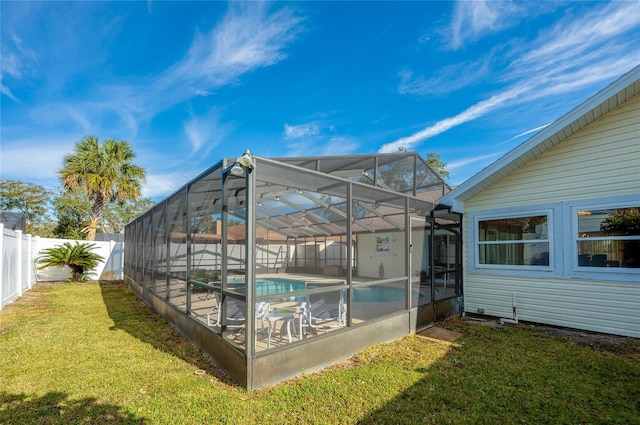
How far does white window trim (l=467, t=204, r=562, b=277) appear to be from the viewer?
6254 millimetres

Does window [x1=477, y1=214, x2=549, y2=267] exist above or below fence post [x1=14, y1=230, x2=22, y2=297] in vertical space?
above

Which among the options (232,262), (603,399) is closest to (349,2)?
(232,262)

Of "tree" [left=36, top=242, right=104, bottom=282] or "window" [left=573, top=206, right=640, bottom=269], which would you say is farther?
"tree" [left=36, top=242, right=104, bottom=282]

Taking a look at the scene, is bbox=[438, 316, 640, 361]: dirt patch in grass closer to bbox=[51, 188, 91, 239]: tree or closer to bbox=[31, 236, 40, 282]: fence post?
bbox=[31, 236, 40, 282]: fence post

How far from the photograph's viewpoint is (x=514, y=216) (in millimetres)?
6812

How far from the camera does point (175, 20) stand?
393 inches

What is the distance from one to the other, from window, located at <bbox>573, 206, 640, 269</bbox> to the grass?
4.57ft

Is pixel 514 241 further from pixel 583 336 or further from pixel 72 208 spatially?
pixel 72 208

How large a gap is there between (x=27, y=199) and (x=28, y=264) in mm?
20906

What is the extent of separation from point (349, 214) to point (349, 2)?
8.00m

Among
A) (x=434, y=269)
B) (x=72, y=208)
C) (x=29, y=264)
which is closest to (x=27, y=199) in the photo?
(x=72, y=208)

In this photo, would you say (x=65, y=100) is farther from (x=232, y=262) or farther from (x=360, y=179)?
(x=232, y=262)

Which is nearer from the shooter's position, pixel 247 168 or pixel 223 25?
pixel 247 168

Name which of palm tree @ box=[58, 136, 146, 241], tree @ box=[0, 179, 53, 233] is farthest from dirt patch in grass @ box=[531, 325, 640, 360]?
tree @ box=[0, 179, 53, 233]
